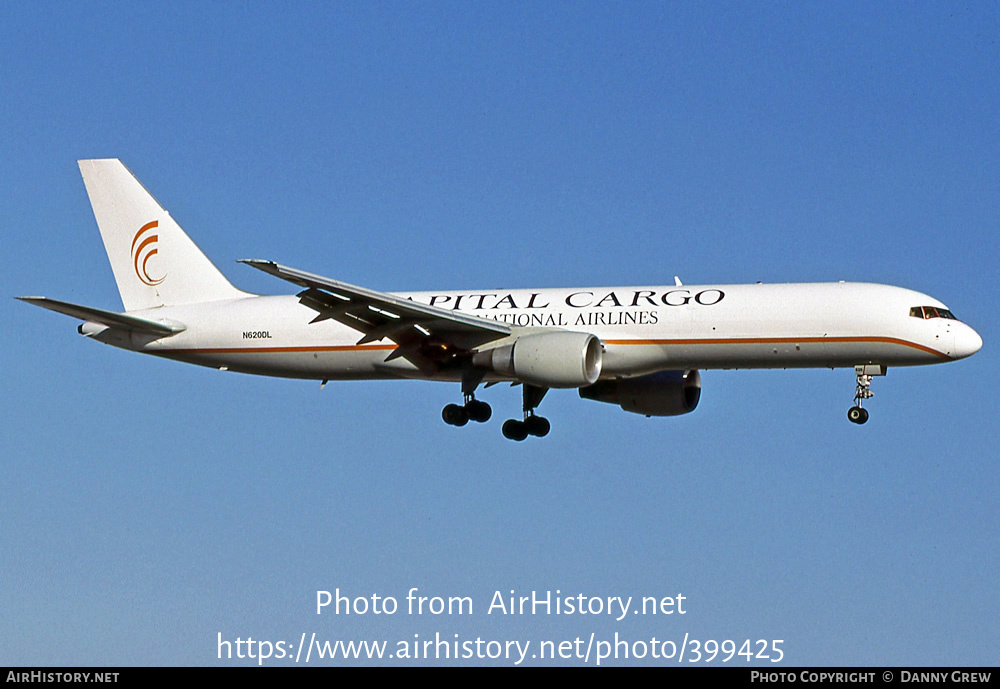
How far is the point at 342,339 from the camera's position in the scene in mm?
43000

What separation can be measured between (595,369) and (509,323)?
3.71 m

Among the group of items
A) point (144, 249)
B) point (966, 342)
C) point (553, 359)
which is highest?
point (144, 249)

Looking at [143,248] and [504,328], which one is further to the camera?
[143,248]

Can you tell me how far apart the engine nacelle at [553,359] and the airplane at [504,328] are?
41 millimetres

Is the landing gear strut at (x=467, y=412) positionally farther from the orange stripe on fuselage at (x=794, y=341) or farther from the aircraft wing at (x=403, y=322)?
the orange stripe on fuselage at (x=794, y=341)

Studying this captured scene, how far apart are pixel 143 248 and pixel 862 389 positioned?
2323 cm

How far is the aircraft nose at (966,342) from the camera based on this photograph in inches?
1503

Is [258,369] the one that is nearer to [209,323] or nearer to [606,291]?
[209,323]

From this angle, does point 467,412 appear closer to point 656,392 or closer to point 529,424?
point 529,424

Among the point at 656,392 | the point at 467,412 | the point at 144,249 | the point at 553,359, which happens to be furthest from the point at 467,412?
the point at 144,249

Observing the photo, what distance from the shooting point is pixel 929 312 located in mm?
38344

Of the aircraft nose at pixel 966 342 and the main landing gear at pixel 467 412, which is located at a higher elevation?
the aircraft nose at pixel 966 342

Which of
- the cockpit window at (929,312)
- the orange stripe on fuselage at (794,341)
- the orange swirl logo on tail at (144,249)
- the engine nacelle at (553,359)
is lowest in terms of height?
the engine nacelle at (553,359)

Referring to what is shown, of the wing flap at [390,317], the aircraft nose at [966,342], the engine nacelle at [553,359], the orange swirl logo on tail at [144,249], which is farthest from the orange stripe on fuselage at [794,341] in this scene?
the orange swirl logo on tail at [144,249]
